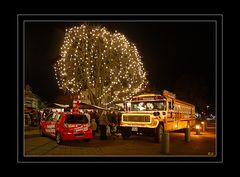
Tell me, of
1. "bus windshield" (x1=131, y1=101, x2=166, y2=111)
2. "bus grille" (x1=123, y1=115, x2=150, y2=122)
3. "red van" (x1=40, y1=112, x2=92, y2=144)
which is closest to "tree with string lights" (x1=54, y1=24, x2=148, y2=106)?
"bus windshield" (x1=131, y1=101, x2=166, y2=111)

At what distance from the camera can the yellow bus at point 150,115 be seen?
1702 centimetres

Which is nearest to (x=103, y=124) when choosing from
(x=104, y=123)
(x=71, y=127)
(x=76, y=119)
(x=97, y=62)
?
(x=104, y=123)

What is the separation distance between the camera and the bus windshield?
57.7ft

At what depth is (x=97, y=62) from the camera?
30.0 metres

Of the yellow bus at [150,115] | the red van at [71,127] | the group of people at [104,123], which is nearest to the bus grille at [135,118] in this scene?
the yellow bus at [150,115]

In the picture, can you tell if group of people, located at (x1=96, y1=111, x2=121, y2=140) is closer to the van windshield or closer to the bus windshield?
the van windshield

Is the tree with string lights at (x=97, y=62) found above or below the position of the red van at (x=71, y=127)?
above

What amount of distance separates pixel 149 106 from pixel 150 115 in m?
0.95

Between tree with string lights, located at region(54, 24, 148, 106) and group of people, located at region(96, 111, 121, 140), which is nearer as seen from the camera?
group of people, located at region(96, 111, 121, 140)

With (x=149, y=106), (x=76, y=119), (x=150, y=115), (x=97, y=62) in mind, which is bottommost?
(x=76, y=119)

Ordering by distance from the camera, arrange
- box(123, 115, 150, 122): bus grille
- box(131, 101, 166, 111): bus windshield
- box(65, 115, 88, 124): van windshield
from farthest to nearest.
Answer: box(131, 101, 166, 111): bus windshield → box(123, 115, 150, 122): bus grille → box(65, 115, 88, 124): van windshield

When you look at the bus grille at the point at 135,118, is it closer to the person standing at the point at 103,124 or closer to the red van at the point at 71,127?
the person standing at the point at 103,124

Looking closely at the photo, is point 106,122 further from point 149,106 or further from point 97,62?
point 97,62
